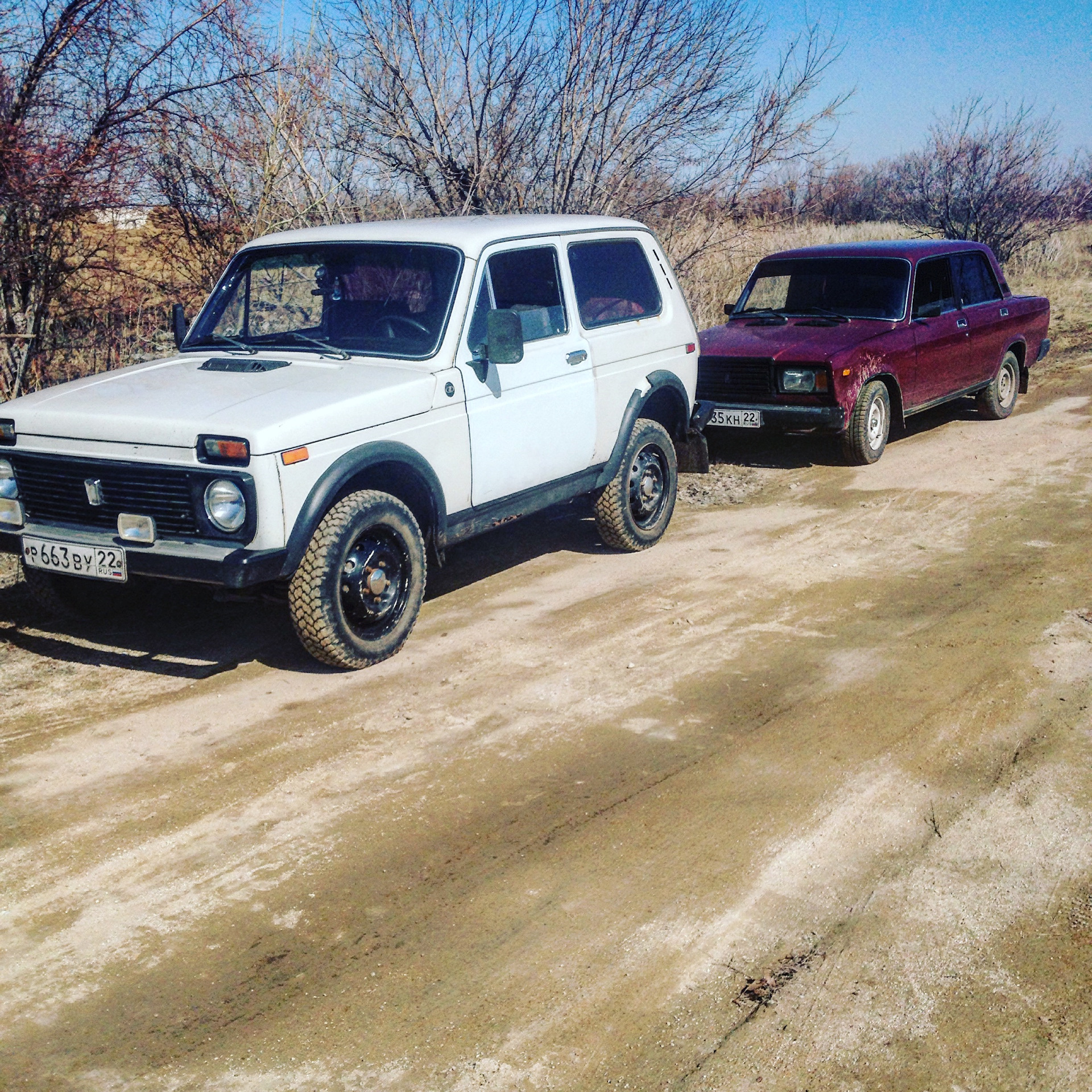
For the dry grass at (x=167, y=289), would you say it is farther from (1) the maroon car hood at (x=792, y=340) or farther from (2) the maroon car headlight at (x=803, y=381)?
(2) the maroon car headlight at (x=803, y=381)

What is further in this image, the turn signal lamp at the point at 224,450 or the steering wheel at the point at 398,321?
the steering wheel at the point at 398,321

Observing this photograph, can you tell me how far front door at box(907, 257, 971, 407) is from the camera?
10523mm

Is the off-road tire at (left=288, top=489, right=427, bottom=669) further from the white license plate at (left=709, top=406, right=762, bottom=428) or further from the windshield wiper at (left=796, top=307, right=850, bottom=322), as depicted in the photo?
the windshield wiper at (left=796, top=307, right=850, bottom=322)

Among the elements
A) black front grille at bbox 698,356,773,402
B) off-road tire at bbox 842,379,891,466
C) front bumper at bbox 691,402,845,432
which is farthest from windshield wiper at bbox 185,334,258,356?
off-road tire at bbox 842,379,891,466

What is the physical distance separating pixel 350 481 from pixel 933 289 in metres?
7.18

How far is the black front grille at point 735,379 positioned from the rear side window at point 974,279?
265 cm

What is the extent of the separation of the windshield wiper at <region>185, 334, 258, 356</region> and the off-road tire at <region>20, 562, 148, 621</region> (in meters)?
1.33

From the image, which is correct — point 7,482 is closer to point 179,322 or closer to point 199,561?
point 199,561

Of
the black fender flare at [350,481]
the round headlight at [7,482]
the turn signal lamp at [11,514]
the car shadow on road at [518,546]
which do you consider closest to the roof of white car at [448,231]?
the black fender flare at [350,481]

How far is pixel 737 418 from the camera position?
9.91 meters

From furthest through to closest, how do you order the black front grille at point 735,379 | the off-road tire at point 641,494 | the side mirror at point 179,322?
the black front grille at point 735,379 < the off-road tire at point 641,494 < the side mirror at point 179,322

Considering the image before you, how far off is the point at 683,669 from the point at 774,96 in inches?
370

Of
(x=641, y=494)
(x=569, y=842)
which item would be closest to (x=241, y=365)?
(x=641, y=494)

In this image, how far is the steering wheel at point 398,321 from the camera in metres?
6.05
